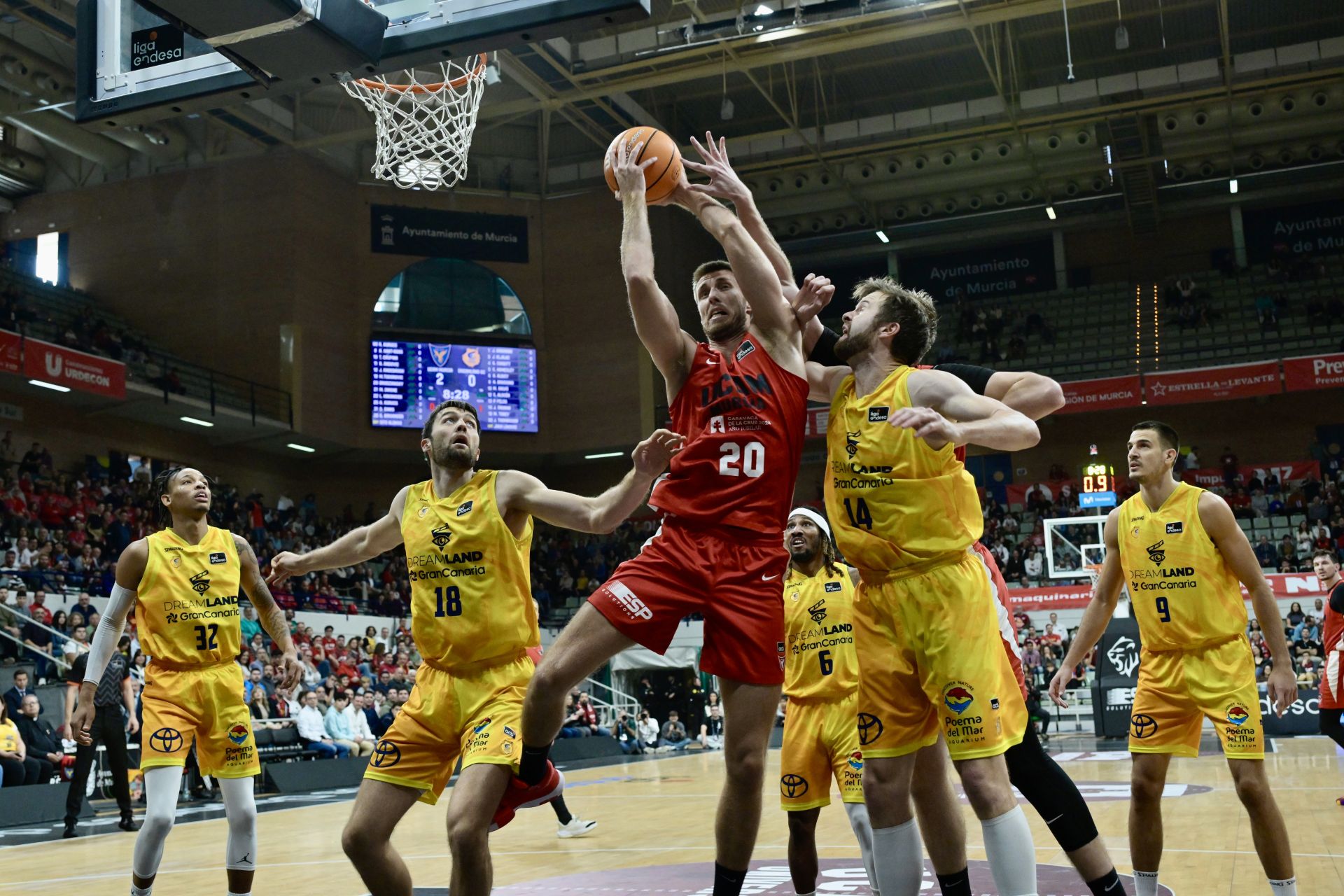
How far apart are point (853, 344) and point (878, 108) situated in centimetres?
2712

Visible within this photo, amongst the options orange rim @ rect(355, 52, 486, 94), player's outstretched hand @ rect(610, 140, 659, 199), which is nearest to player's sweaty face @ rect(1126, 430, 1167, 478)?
player's outstretched hand @ rect(610, 140, 659, 199)

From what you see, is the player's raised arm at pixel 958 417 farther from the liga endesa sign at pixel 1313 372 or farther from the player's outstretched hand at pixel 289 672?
the liga endesa sign at pixel 1313 372

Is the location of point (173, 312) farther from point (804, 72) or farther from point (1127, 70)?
point (1127, 70)

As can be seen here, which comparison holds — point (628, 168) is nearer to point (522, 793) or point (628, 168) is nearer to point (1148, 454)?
point (522, 793)

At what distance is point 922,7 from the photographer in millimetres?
22141

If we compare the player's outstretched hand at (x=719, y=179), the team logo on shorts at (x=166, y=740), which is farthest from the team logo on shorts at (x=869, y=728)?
the team logo on shorts at (x=166, y=740)

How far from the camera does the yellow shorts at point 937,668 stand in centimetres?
394

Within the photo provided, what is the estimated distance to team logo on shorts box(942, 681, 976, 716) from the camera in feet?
12.9

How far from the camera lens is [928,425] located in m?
3.67

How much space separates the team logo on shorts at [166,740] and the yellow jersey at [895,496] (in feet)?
11.3

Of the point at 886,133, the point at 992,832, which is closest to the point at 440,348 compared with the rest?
the point at 886,133

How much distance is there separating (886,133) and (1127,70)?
5557mm

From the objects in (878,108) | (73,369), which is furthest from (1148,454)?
(878,108)

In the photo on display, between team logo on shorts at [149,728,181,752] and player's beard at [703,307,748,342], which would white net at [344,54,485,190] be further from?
player's beard at [703,307,748,342]
